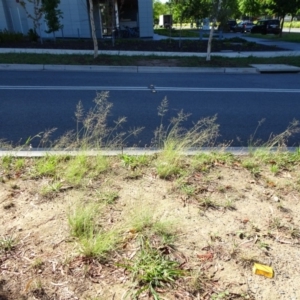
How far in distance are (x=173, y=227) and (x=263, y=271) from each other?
718 millimetres

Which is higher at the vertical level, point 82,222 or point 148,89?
point 82,222

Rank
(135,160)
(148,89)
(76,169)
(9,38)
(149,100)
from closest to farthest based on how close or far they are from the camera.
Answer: (76,169) < (135,160) < (149,100) < (148,89) < (9,38)

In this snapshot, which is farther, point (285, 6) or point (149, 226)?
point (285, 6)

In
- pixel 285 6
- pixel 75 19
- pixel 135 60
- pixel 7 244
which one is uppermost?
pixel 285 6

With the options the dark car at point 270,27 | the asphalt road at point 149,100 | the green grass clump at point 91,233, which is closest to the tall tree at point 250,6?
the dark car at point 270,27

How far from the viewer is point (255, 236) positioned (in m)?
2.23

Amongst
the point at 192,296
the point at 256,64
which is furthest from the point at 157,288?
the point at 256,64

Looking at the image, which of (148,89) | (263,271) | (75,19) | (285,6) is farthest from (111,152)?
(285,6)

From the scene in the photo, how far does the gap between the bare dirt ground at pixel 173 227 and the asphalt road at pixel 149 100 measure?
1470mm

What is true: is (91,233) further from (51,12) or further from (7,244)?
(51,12)

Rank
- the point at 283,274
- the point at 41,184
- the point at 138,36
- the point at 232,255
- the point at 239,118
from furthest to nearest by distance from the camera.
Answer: the point at 138,36
the point at 239,118
the point at 41,184
the point at 232,255
the point at 283,274

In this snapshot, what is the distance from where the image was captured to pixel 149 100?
6.75 meters

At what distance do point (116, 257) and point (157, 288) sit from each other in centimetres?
38

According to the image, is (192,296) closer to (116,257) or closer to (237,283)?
(237,283)
